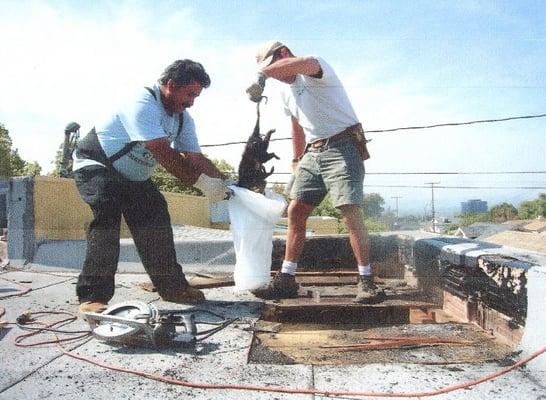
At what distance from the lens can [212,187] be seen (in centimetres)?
294

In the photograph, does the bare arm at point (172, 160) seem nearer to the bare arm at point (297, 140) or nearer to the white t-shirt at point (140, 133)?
the white t-shirt at point (140, 133)

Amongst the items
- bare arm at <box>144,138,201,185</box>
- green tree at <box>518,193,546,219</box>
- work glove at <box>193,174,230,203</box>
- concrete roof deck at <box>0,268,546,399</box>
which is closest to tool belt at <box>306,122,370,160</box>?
work glove at <box>193,174,230,203</box>

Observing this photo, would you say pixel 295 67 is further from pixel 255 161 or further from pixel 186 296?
pixel 186 296

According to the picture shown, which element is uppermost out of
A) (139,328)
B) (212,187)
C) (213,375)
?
(212,187)

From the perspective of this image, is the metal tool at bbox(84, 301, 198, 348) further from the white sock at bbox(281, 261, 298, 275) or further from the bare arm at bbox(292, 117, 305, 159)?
the bare arm at bbox(292, 117, 305, 159)

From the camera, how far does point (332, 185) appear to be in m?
3.04

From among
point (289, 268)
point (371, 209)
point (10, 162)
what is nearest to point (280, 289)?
point (289, 268)

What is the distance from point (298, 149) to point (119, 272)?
2.33 metres

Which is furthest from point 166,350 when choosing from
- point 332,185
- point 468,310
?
point 468,310

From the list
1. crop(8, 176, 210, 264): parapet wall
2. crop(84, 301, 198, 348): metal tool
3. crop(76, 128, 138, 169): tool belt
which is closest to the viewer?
crop(84, 301, 198, 348): metal tool

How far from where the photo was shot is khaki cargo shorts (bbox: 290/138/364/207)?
2941mm

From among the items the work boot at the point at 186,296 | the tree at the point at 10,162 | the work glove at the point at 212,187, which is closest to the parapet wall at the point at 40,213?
the work boot at the point at 186,296

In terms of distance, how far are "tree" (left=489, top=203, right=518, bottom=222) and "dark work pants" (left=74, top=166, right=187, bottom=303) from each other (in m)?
83.8

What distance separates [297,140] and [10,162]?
1463 inches
